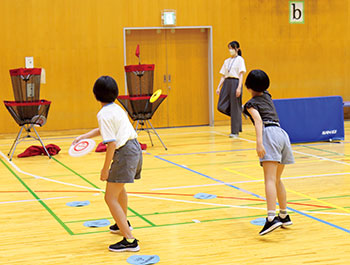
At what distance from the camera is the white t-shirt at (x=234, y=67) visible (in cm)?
1007

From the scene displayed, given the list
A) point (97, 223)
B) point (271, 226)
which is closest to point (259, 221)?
point (271, 226)

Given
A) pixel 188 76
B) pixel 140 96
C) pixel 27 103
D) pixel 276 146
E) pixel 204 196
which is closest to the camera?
pixel 276 146

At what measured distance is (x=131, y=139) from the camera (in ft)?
13.6

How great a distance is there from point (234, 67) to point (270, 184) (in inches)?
233

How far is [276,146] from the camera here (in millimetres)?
4461

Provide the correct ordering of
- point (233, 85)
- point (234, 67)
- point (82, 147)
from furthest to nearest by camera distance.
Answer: point (233, 85), point (234, 67), point (82, 147)

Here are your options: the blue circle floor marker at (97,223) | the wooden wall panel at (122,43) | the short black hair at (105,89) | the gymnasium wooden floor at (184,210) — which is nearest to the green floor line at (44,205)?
the gymnasium wooden floor at (184,210)

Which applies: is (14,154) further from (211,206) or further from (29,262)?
Answer: (29,262)

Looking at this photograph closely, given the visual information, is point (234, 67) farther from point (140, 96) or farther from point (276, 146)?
point (276, 146)

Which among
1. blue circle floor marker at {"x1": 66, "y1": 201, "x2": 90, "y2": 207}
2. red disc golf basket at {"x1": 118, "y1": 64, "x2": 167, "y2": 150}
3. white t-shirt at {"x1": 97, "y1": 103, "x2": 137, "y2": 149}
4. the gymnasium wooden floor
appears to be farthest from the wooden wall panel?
white t-shirt at {"x1": 97, "y1": 103, "x2": 137, "y2": 149}

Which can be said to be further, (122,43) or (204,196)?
(122,43)

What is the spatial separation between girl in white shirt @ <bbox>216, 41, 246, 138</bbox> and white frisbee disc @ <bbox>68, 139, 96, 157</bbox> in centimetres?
571

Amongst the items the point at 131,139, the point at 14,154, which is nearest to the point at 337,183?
the point at 131,139

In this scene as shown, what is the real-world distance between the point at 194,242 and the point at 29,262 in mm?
1187
